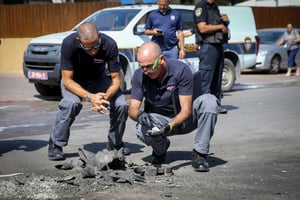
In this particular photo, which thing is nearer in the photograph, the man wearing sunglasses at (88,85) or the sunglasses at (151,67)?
the sunglasses at (151,67)

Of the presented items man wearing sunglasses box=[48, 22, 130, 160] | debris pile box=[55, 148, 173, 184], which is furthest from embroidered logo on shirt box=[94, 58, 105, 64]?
debris pile box=[55, 148, 173, 184]

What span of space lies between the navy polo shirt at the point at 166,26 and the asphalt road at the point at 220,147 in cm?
163

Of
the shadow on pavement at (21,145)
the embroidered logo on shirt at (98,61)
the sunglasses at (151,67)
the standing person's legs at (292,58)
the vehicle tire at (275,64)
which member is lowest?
the vehicle tire at (275,64)

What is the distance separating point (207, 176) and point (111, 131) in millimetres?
1514

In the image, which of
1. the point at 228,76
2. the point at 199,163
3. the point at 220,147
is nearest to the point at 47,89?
the point at 228,76

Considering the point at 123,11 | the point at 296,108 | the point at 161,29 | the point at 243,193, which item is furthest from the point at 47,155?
the point at 123,11

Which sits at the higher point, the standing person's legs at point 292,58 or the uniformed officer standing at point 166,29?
the uniformed officer standing at point 166,29

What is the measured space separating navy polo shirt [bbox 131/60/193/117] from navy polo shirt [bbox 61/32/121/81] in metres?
0.67

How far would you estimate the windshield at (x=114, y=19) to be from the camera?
1359cm

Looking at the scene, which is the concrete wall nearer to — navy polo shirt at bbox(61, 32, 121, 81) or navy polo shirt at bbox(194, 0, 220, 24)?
navy polo shirt at bbox(194, 0, 220, 24)

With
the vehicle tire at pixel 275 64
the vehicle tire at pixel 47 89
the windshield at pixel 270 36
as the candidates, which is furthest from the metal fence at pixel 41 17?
the vehicle tire at pixel 47 89

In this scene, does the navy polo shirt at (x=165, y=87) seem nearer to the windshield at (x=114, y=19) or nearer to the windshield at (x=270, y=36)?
the windshield at (x=114, y=19)

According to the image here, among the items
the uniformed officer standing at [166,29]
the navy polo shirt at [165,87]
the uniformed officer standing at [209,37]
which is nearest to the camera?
the navy polo shirt at [165,87]

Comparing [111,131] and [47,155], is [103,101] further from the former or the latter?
[47,155]
